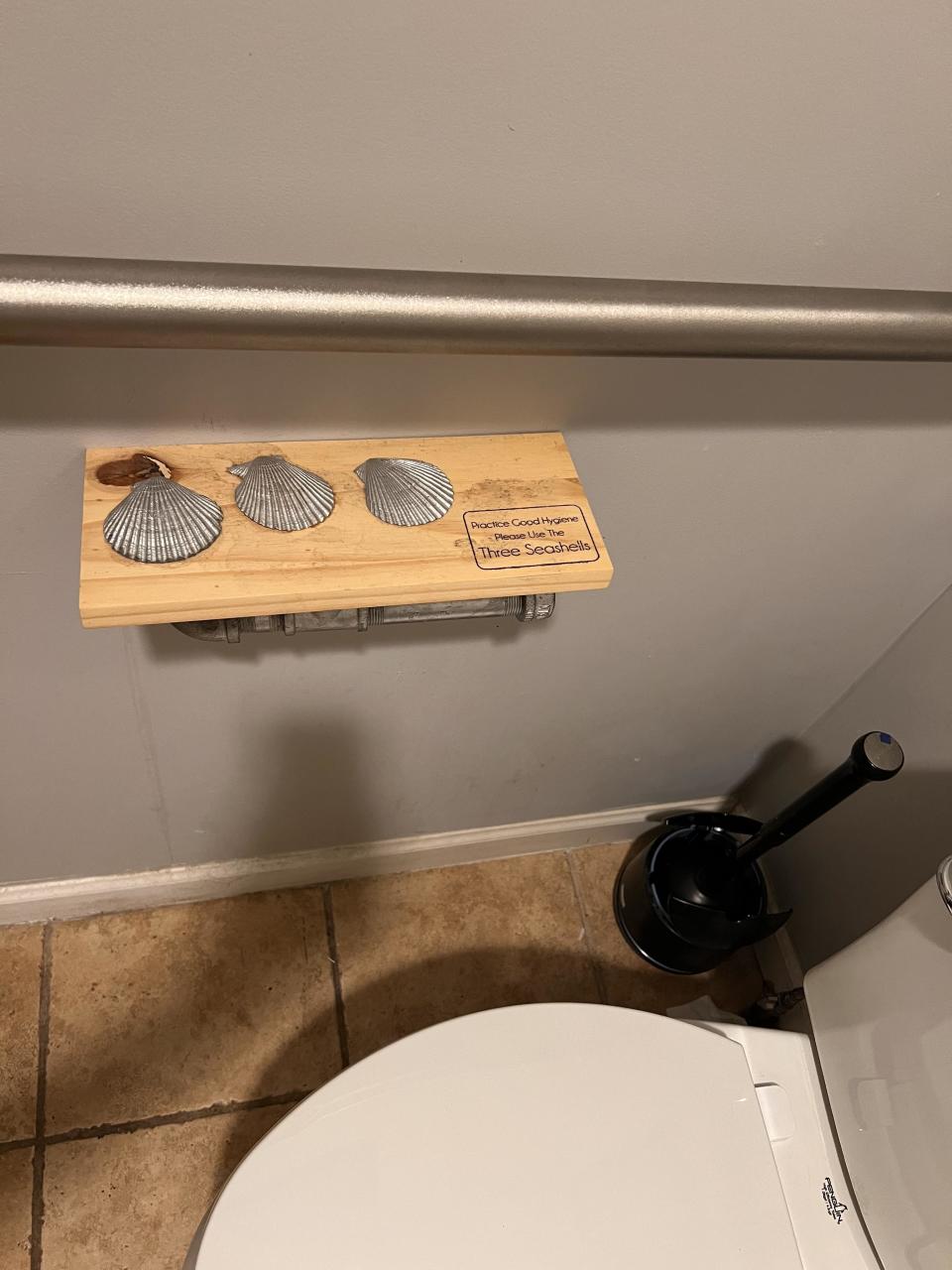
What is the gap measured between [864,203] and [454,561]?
315mm

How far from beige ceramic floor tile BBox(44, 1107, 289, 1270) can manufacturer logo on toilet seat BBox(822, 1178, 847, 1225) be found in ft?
2.02

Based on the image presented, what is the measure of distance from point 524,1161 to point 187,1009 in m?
0.56

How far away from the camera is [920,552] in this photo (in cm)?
82

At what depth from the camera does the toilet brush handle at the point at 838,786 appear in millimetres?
767

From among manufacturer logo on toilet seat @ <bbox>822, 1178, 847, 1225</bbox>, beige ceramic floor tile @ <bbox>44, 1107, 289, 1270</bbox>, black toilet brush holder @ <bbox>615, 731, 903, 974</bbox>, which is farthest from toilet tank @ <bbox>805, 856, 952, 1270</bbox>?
beige ceramic floor tile @ <bbox>44, 1107, 289, 1270</bbox>

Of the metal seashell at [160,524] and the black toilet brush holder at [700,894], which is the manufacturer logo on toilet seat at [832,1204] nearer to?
the black toilet brush holder at [700,894]

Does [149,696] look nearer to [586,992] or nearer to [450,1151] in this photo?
[450,1151]

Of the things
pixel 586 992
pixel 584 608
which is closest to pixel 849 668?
pixel 584 608

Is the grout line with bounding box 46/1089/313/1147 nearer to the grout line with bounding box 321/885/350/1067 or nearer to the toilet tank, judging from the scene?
the grout line with bounding box 321/885/350/1067

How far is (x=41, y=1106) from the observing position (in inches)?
39.9

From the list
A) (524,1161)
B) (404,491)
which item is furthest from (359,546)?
(524,1161)

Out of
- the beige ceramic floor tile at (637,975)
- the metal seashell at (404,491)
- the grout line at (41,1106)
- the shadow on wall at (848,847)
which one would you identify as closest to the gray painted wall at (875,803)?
the shadow on wall at (848,847)

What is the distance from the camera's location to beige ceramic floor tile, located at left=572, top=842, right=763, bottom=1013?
3.92 feet

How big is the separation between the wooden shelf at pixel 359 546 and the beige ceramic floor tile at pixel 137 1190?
0.76 m
